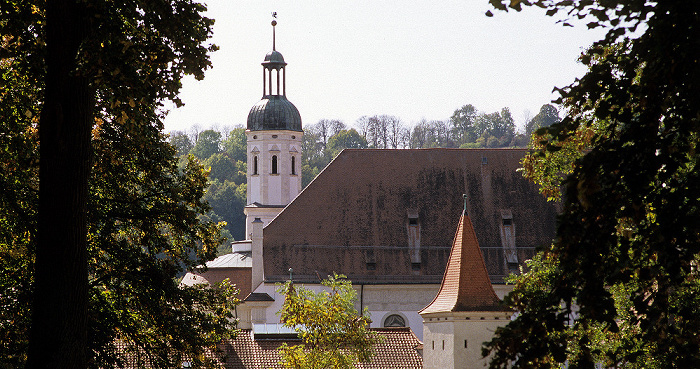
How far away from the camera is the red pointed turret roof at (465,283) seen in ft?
95.5

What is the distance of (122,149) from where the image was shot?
1341 cm

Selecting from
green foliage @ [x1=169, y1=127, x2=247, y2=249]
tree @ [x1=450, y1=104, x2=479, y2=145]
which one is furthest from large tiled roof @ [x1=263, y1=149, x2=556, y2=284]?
tree @ [x1=450, y1=104, x2=479, y2=145]

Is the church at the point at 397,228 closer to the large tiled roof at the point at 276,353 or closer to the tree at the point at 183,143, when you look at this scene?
the large tiled roof at the point at 276,353

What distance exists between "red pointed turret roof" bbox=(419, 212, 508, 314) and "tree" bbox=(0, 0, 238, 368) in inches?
596

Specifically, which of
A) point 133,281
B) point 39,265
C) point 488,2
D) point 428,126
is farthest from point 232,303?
point 428,126

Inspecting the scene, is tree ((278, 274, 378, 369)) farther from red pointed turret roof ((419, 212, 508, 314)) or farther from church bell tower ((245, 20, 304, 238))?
church bell tower ((245, 20, 304, 238))

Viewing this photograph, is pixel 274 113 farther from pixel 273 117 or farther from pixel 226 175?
pixel 226 175

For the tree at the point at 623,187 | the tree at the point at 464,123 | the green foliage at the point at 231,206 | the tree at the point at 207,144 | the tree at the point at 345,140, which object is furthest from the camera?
the tree at the point at 464,123

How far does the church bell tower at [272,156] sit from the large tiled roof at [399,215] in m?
16.0

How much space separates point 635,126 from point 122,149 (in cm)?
914

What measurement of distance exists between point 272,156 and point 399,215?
1991cm

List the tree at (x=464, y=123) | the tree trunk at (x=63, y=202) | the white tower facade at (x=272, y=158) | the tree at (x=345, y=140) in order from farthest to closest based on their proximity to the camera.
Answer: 1. the tree at (x=464, y=123)
2. the tree at (x=345, y=140)
3. the white tower facade at (x=272, y=158)
4. the tree trunk at (x=63, y=202)

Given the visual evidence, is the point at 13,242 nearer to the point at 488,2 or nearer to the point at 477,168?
the point at 488,2

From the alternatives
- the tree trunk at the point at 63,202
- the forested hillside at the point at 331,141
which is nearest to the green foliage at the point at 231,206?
the forested hillside at the point at 331,141
